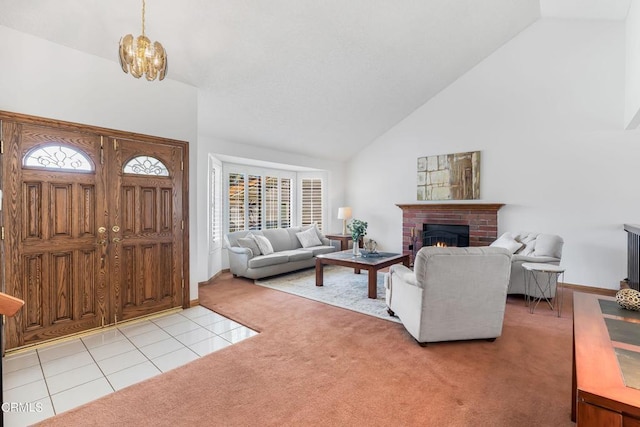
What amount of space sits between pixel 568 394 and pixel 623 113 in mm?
4562

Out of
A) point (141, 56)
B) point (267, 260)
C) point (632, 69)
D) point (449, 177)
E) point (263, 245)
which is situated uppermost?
point (632, 69)

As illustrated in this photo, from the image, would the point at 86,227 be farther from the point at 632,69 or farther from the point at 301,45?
the point at 632,69

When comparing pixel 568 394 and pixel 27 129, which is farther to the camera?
pixel 27 129

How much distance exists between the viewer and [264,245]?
18.8 ft

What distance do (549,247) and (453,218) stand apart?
6.74 ft

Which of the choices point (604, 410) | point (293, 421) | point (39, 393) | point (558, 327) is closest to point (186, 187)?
point (39, 393)

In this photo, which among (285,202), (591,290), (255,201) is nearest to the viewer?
(591,290)

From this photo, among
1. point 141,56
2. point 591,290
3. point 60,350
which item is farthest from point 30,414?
point 591,290

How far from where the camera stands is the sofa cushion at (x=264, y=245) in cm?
568

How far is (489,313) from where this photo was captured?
2865 mm

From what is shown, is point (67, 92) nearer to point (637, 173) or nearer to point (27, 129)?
point (27, 129)

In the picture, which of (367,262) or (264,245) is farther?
(264,245)

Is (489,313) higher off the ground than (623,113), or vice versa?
(623,113)

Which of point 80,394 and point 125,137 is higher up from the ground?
point 125,137
